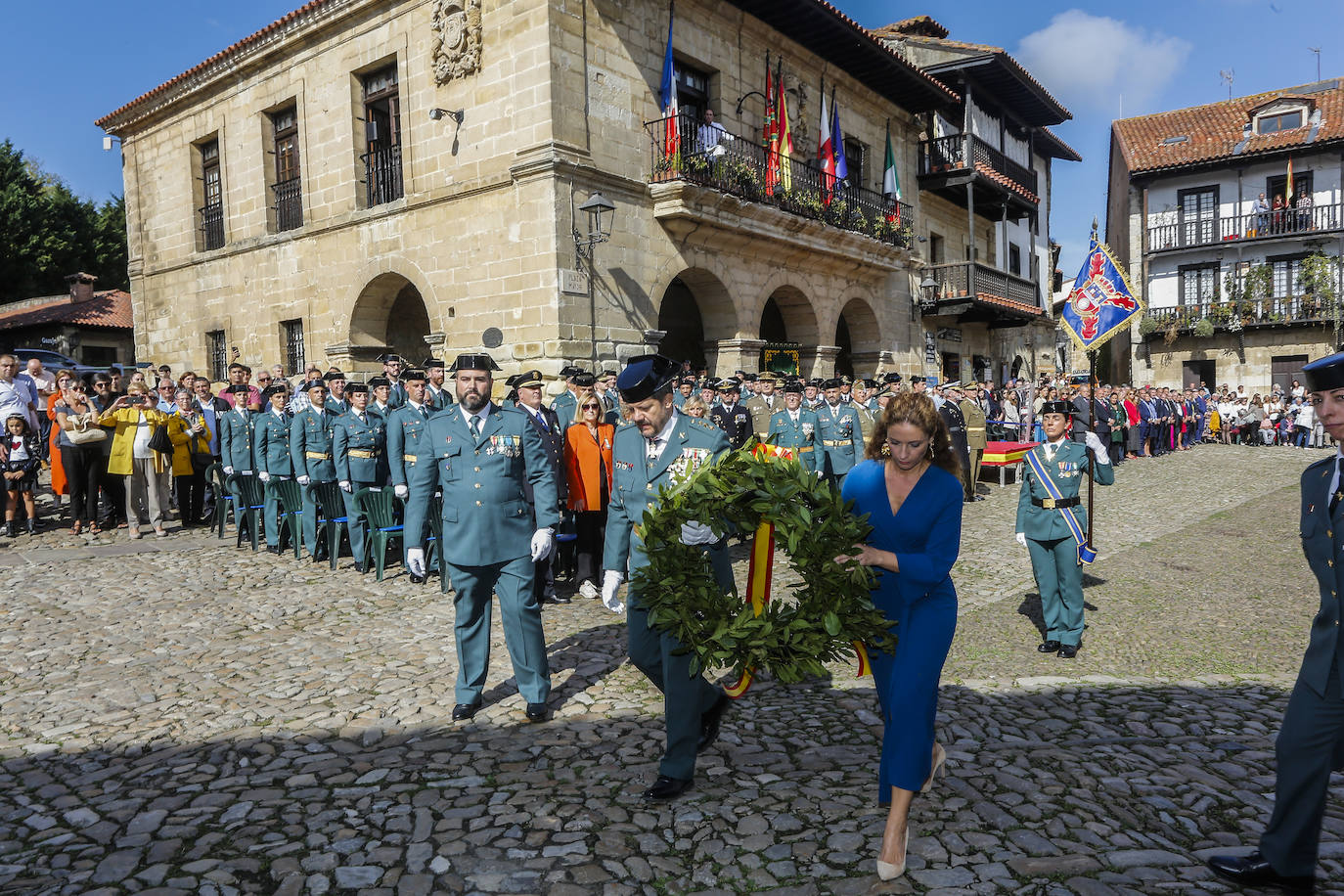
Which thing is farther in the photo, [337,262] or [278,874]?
[337,262]

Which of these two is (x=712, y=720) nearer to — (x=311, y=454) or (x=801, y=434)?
(x=311, y=454)

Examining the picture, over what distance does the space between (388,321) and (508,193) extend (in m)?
4.97

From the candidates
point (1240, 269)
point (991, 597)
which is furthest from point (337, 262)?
point (1240, 269)

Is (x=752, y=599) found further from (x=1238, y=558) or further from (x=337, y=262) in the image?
(x=337, y=262)

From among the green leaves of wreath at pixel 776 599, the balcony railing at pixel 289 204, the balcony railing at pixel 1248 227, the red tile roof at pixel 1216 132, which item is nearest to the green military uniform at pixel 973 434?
the green leaves of wreath at pixel 776 599

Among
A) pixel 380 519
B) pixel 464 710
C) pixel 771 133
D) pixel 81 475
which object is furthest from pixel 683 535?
pixel 771 133

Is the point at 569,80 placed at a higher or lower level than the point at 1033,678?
higher

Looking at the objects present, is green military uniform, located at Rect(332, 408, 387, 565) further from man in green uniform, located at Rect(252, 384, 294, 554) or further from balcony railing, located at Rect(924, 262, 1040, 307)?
balcony railing, located at Rect(924, 262, 1040, 307)

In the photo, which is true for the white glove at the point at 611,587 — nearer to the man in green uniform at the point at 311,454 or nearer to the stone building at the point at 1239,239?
the man in green uniform at the point at 311,454

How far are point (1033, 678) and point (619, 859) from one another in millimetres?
3245

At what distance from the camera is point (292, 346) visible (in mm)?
17703

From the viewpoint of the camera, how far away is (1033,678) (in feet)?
17.4

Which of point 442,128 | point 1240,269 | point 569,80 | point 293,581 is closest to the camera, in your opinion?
point 293,581

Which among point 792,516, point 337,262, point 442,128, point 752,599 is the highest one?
point 442,128
